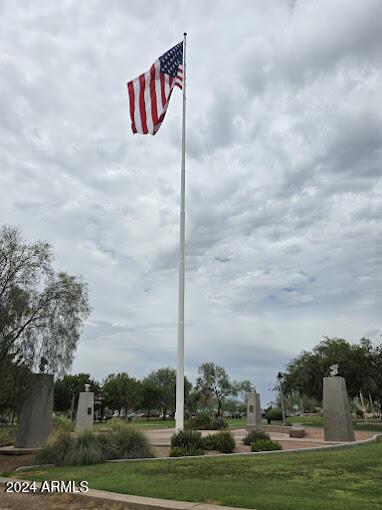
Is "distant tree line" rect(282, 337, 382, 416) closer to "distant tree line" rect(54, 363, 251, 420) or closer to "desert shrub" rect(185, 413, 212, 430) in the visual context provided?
"desert shrub" rect(185, 413, 212, 430)

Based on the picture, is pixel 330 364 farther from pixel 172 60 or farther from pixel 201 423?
pixel 172 60

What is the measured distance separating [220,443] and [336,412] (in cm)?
638

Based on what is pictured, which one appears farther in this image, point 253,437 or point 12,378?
point 253,437

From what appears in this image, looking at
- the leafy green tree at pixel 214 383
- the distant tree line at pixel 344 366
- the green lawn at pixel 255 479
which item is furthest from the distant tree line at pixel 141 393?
the green lawn at pixel 255 479

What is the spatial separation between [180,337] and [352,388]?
2550 centimetres

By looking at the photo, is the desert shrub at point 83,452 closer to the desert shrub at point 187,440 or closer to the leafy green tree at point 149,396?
the desert shrub at point 187,440

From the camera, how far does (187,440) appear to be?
580 inches

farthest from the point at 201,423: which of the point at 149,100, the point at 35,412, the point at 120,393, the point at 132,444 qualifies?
the point at 120,393

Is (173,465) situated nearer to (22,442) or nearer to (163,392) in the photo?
(22,442)

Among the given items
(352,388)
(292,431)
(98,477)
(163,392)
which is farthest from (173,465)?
(163,392)

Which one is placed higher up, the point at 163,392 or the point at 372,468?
the point at 163,392

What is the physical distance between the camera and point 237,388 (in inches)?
2840

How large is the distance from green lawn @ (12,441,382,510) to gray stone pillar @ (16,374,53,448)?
6.43 metres

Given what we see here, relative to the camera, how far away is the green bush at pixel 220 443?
48.5 ft
